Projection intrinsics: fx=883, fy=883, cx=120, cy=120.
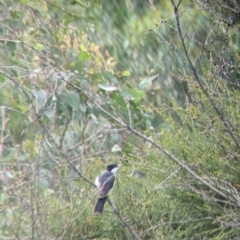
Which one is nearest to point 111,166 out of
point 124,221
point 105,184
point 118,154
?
point 105,184

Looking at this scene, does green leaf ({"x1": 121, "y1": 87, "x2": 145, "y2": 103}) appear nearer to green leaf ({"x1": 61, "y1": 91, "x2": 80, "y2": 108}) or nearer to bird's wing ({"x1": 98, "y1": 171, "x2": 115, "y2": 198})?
green leaf ({"x1": 61, "y1": 91, "x2": 80, "y2": 108})

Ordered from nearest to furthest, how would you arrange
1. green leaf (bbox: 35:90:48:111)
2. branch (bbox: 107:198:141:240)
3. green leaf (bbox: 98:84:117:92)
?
branch (bbox: 107:198:141:240) < green leaf (bbox: 35:90:48:111) < green leaf (bbox: 98:84:117:92)

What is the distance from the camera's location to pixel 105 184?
4.30 meters

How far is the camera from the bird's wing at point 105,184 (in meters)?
4.29

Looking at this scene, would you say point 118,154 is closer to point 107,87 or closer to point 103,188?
point 107,87

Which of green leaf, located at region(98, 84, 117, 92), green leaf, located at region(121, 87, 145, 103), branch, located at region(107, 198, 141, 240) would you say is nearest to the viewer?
branch, located at region(107, 198, 141, 240)

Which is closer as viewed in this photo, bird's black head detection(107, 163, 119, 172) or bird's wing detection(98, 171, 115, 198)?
bird's wing detection(98, 171, 115, 198)

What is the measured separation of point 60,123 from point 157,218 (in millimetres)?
994

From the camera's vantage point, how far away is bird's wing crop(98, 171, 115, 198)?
4.29 metres

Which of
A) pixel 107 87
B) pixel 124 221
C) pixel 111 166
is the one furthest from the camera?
pixel 107 87

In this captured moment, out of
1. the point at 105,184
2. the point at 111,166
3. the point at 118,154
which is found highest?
the point at 105,184

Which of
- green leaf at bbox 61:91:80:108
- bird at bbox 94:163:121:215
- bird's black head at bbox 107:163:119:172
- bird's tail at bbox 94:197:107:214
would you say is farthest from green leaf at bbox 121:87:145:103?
bird's tail at bbox 94:197:107:214

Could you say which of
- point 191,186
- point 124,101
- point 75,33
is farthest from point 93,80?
point 191,186

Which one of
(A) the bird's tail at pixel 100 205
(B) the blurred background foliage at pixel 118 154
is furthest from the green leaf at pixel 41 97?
(A) the bird's tail at pixel 100 205
